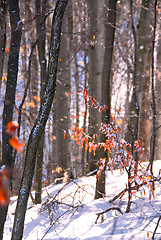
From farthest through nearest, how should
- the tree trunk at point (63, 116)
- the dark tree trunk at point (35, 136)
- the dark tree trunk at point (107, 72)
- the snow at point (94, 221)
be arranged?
the tree trunk at point (63, 116)
the dark tree trunk at point (107, 72)
the snow at point (94, 221)
the dark tree trunk at point (35, 136)

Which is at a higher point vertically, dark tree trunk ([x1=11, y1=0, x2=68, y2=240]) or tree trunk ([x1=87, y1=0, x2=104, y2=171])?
tree trunk ([x1=87, y1=0, x2=104, y2=171])

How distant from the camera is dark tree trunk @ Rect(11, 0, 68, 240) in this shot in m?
2.91

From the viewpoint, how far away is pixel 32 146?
294 centimetres

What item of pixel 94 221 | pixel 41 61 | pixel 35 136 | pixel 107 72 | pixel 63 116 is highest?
pixel 41 61

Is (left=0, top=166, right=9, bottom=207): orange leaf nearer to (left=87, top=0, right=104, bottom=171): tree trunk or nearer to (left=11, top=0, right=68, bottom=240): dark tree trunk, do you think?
(left=11, top=0, right=68, bottom=240): dark tree trunk

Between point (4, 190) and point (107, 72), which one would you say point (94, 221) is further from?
point (4, 190)

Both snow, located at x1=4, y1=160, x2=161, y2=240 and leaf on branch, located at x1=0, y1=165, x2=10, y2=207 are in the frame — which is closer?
leaf on branch, located at x1=0, y1=165, x2=10, y2=207

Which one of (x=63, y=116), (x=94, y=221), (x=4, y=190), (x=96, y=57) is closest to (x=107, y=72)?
(x=96, y=57)

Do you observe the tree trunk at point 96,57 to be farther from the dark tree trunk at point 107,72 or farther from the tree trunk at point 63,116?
the dark tree trunk at point 107,72

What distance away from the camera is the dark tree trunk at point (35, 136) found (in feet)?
9.54

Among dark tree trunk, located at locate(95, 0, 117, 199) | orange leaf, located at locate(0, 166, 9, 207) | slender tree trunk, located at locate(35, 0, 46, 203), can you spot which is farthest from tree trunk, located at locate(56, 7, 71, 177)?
orange leaf, located at locate(0, 166, 9, 207)

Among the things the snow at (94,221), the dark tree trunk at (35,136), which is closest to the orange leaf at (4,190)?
the dark tree trunk at (35,136)

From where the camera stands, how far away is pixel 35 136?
294cm

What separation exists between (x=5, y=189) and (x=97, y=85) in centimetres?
563
